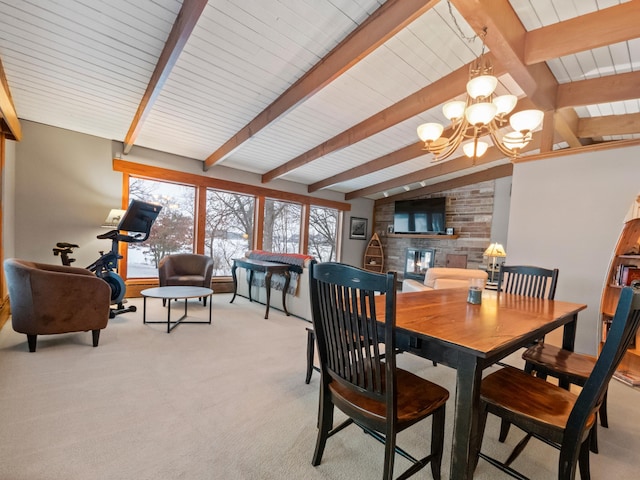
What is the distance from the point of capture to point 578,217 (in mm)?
3201

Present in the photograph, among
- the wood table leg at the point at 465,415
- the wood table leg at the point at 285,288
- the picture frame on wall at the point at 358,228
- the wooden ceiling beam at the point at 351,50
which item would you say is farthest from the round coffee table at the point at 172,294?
the picture frame on wall at the point at 358,228

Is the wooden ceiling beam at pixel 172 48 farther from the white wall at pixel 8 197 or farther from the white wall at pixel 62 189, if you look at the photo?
the white wall at pixel 8 197

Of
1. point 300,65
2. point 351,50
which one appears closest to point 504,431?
point 351,50

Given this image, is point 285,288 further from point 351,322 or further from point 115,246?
point 351,322

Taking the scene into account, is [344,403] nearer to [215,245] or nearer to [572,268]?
[572,268]

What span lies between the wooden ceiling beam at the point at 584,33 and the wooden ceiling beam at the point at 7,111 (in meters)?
4.78

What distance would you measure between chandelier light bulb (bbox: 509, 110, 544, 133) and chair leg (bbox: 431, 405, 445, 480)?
218 cm

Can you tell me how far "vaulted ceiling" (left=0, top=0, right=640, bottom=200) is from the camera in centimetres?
222

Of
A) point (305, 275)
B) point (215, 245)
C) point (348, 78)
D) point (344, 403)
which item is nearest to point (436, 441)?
point (344, 403)

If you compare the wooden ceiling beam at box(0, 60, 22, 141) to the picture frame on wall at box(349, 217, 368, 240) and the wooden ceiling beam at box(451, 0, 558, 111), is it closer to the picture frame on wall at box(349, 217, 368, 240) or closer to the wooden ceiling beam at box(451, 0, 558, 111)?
the wooden ceiling beam at box(451, 0, 558, 111)

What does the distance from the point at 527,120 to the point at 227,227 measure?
5.07 meters

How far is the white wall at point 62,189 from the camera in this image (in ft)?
12.8

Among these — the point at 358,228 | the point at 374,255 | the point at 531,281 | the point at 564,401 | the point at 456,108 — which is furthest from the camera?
the point at 374,255

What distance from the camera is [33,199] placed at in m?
3.96
